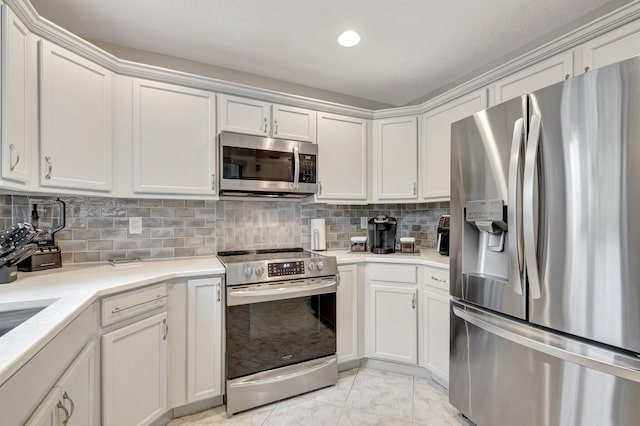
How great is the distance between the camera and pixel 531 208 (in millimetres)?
1295

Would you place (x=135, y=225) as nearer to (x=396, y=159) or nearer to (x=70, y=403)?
(x=70, y=403)

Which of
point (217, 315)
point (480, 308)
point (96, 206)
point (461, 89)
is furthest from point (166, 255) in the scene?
point (461, 89)

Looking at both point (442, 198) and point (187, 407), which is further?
point (442, 198)

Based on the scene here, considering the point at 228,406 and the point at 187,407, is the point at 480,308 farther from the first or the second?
the point at 187,407

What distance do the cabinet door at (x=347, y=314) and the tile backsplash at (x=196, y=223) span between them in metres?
0.62

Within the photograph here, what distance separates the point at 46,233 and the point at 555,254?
8.97 feet

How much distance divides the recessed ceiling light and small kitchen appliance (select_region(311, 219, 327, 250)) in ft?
4.75

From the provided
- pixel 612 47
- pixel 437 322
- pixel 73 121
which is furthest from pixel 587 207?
pixel 73 121

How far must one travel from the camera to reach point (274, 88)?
2697mm

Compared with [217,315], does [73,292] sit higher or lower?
higher

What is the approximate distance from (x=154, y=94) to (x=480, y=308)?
2.43 meters

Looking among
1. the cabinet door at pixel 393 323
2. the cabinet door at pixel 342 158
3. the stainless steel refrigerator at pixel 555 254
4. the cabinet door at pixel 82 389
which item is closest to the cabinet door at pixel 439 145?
the cabinet door at pixel 342 158

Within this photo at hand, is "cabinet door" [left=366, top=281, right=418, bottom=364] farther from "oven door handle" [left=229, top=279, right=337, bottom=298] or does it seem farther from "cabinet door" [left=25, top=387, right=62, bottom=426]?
"cabinet door" [left=25, top=387, right=62, bottom=426]

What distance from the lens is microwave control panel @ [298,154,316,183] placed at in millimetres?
2455
